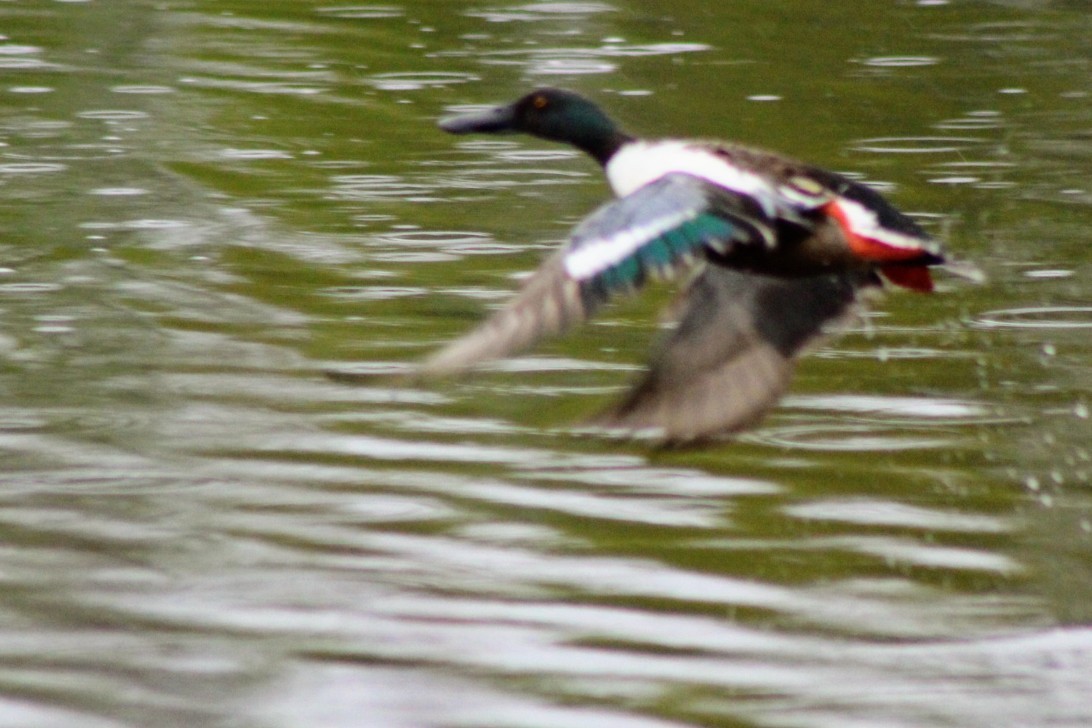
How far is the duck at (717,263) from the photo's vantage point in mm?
5395

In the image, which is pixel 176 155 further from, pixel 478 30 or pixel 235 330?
pixel 478 30

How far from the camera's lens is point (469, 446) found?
22.4 feet

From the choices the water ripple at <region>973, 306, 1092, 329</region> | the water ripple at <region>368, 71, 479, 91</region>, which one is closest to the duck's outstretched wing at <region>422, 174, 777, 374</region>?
the water ripple at <region>973, 306, 1092, 329</region>

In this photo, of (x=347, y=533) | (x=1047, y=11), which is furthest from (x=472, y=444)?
(x=1047, y=11)

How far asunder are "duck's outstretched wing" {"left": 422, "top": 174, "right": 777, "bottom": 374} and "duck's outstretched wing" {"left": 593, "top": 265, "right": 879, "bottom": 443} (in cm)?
43

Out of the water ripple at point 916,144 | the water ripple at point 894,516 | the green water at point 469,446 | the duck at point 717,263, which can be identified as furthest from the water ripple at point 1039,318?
the water ripple at point 916,144

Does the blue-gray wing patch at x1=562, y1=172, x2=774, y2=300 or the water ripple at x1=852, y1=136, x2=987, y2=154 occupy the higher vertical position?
the blue-gray wing patch at x1=562, y1=172, x2=774, y2=300

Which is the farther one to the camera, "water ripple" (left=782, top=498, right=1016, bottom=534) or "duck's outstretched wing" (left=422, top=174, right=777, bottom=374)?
"water ripple" (left=782, top=498, right=1016, bottom=534)

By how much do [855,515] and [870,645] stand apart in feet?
3.22

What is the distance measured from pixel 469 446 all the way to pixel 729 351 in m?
0.93

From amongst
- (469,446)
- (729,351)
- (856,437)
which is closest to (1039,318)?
(856,437)

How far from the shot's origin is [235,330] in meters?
8.03

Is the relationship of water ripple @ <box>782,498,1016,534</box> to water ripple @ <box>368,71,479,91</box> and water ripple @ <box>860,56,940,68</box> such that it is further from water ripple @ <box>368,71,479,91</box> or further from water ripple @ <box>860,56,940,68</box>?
water ripple @ <box>860,56,940,68</box>

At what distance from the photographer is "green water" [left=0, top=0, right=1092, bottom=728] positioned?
5152mm
